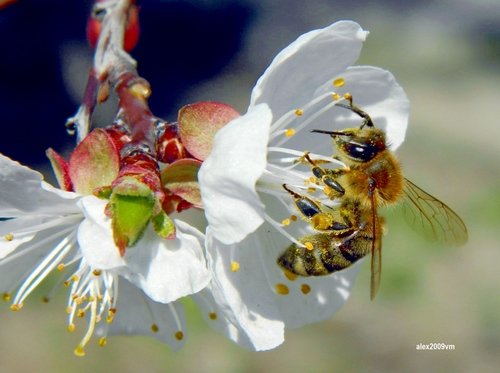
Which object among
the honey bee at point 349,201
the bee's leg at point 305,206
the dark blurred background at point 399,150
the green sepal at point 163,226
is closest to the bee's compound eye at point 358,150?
the honey bee at point 349,201

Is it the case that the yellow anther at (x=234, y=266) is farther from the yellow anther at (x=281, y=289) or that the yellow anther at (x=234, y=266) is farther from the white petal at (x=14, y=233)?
the white petal at (x=14, y=233)

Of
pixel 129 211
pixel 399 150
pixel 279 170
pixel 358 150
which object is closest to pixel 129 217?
pixel 129 211

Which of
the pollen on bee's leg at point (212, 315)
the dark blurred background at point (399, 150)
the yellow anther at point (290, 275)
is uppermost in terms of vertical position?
the yellow anther at point (290, 275)

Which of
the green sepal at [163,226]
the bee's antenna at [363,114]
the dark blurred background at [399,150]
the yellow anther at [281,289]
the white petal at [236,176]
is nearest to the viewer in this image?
the white petal at [236,176]

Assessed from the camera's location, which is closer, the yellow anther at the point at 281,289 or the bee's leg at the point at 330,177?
the bee's leg at the point at 330,177

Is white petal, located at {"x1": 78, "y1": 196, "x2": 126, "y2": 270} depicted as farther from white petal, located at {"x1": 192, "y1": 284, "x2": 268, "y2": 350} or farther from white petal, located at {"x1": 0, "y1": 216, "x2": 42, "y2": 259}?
white petal, located at {"x1": 192, "y1": 284, "x2": 268, "y2": 350}

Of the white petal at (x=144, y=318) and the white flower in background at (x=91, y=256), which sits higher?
the white flower in background at (x=91, y=256)

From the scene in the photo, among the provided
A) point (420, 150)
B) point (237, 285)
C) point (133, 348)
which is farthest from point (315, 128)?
point (420, 150)
